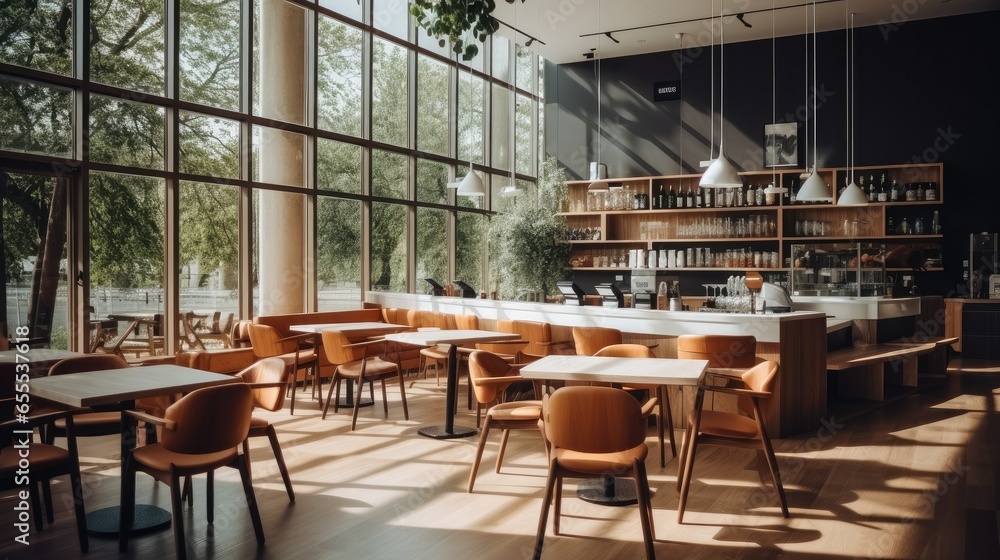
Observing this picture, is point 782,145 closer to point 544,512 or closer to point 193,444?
point 544,512

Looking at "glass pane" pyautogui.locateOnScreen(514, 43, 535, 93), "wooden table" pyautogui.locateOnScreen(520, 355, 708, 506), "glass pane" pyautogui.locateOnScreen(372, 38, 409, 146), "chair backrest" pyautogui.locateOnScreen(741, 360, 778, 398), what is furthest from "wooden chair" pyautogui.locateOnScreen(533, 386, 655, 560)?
"glass pane" pyautogui.locateOnScreen(514, 43, 535, 93)

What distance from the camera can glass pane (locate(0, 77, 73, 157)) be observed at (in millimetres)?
6020

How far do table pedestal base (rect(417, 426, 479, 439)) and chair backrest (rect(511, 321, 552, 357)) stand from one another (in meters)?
1.09

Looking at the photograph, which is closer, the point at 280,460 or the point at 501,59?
the point at 280,460

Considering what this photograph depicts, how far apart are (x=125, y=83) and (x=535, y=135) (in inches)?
313

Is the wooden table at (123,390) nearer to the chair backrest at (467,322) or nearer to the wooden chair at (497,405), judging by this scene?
the wooden chair at (497,405)

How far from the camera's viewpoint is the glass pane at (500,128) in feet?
40.7

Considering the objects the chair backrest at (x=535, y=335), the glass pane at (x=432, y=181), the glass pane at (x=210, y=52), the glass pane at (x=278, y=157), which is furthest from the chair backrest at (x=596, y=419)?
the glass pane at (x=432, y=181)

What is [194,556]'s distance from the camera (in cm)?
349

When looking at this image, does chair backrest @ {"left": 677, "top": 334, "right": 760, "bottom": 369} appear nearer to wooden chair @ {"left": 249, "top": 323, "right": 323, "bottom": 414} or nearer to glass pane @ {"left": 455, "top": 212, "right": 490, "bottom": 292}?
wooden chair @ {"left": 249, "top": 323, "right": 323, "bottom": 414}

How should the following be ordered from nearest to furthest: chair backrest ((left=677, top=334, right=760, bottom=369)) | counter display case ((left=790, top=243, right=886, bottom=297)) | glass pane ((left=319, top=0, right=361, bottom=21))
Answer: chair backrest ((left=677, top=334, right=760, bottom=369))
counter display case ((left=790, top=243, right=886, bottom=297))
glass pane ((left=319, top=0, right=361, bottom=21))

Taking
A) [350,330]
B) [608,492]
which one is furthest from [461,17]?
[350,330]

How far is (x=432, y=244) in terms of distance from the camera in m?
11.2

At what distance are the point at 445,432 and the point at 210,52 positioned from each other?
16.2ft
